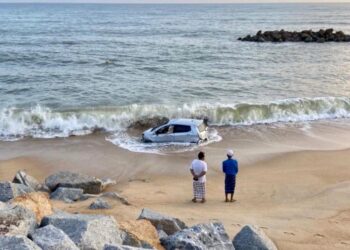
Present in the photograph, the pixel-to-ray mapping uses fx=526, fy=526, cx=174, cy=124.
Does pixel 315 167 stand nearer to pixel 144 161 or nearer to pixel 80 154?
pixel 144 161

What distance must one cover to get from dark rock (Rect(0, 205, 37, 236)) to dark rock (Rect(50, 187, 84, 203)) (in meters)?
5.41

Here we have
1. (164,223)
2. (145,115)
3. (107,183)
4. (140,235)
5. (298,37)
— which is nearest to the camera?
(140,235)

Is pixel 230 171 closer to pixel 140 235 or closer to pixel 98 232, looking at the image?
pixel 140 235

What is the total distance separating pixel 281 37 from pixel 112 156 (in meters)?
51.7

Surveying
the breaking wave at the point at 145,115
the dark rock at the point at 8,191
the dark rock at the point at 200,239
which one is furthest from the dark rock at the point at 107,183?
the breaking wave at the point at 145,115

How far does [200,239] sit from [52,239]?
282 centimetres

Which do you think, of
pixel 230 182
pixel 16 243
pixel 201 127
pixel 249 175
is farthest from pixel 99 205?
pixel 201 127

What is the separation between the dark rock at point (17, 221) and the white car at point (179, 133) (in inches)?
540

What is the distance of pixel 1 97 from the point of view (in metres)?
31.2

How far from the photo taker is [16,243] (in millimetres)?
7176

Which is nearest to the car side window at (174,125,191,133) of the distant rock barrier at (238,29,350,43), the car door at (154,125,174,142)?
the car door at (154,125,174,142)

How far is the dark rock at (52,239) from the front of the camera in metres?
7.72

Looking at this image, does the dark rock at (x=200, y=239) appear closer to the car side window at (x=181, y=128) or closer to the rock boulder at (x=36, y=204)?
the rock boulder at (x=36, y=204)

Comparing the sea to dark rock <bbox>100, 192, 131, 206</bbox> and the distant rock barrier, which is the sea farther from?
the distant rock barrier
